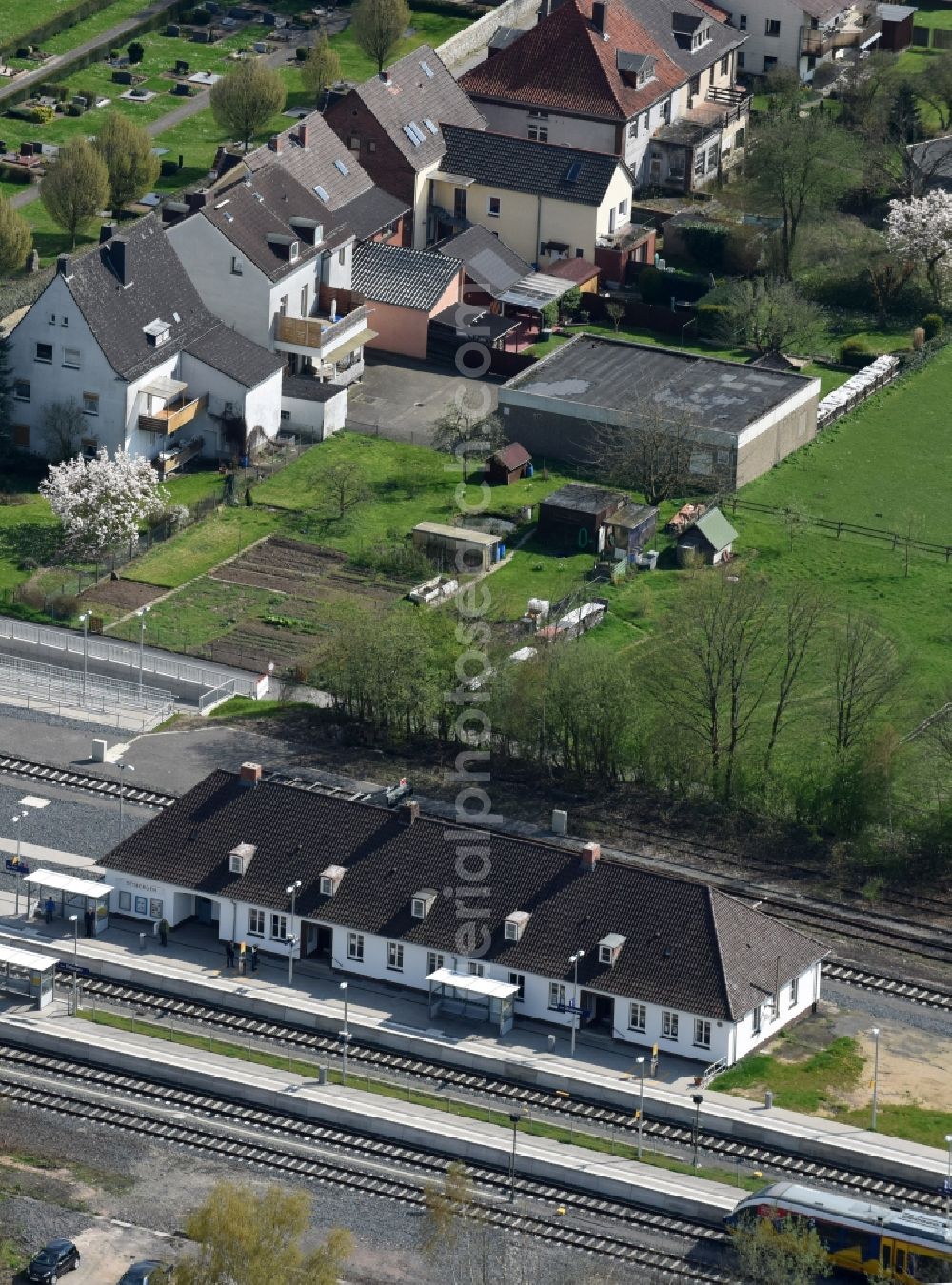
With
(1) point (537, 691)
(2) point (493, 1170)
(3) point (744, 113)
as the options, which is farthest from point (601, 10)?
(2) point (493, 1170)

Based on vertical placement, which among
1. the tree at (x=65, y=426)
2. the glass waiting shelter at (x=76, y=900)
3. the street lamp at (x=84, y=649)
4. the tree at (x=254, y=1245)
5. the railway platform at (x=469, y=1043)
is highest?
the tree at (x=65, y=426)

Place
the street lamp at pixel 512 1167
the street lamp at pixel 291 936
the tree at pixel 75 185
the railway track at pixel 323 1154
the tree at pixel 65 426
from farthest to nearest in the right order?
the tree at pixel 75 185, the tree at pixel 65 426, the street lamp at pixel 291 936, the street lamp at pixel 512 1167, the railway track at pixel 323 1154

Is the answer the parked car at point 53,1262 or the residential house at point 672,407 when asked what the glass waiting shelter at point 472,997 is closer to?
the parked car at point 53,1262

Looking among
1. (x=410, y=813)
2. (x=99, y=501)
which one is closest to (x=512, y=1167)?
(x=410, y=813)

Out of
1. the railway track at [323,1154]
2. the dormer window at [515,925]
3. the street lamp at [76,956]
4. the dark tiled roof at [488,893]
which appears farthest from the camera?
the street lamp at [76,956]

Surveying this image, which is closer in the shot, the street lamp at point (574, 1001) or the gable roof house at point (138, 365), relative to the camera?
the street lamp at point (574, 1001)

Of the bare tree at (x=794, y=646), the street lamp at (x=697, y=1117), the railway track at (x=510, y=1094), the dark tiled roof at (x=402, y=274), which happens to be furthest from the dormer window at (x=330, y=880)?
the dark tiled roof at (x=402, y=274)
